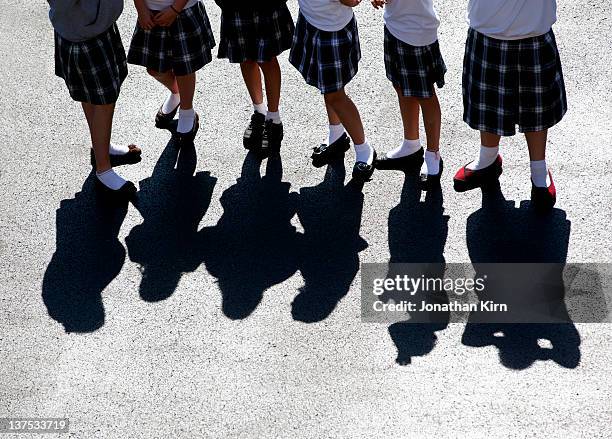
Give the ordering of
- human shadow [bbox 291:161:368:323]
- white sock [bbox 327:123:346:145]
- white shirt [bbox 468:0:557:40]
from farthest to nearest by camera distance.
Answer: white sock [bbox 327:123:346:145] < human shadow [bbox 291:161:368:323] < white shirt [bbox 468:0:557:40]

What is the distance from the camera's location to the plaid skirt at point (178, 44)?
19.8 feet

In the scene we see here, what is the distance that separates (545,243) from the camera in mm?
5449

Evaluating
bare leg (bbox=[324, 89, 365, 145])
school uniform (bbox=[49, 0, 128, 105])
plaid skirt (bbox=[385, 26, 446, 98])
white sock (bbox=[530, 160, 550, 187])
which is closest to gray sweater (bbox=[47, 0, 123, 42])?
school uniform (bbox=[49, 0, 128, 105])

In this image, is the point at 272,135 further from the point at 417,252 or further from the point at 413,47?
the point at 417,252

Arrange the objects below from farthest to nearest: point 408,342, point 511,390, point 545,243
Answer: point 545,243, point 408,342, point 511,390

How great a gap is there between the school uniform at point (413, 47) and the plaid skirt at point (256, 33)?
73 centimetres

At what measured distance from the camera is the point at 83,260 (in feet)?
18.6

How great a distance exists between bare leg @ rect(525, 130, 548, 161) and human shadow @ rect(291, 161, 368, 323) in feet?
3.47

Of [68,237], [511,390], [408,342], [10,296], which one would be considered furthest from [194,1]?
[511,390]

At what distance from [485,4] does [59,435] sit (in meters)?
3.11

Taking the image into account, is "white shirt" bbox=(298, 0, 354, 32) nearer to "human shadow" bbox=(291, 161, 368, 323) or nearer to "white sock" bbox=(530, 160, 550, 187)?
"human shadow" bbox=(291, 161, 368, 323)

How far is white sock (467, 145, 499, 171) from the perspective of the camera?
5.77 metres

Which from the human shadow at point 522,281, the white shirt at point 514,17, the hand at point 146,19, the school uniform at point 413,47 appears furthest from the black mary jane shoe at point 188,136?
the white shirt at point 514,17

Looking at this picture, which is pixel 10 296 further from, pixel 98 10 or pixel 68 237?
pixel 98 10
